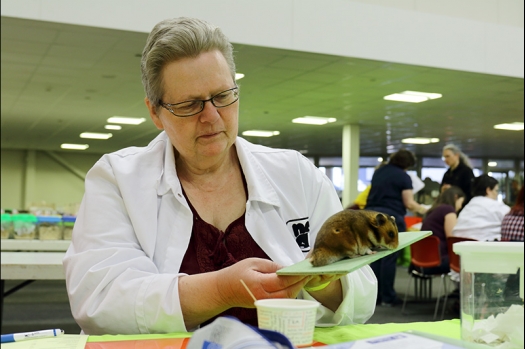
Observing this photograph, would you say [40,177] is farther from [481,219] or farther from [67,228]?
[481,219]

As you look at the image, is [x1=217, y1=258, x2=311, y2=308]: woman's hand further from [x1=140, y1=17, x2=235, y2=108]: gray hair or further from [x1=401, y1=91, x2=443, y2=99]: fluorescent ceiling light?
[x1=401, y1=91, x2=443, y2=99]: fluorescent ceiling light

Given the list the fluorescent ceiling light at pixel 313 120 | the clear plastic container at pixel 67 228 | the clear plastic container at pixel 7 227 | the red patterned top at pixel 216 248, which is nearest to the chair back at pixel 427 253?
the clear plastic container at pixel 67 228

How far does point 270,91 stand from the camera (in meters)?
10.4

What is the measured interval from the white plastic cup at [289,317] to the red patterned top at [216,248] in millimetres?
479

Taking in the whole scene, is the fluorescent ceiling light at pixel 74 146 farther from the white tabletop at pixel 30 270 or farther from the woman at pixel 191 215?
the woman at pixel 191 215

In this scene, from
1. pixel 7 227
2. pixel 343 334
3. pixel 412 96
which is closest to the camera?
pixel 343 334

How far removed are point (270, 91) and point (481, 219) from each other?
18.0 ft

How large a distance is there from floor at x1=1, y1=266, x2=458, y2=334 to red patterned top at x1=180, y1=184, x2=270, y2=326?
13.3 ft

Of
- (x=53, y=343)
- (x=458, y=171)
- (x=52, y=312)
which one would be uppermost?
(x=458, y=171)

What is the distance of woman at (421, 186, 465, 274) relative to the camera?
19.9 feet

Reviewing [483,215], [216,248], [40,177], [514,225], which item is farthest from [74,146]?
[216,248]

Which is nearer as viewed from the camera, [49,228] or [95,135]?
[49,228]

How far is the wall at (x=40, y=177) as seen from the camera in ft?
76.0

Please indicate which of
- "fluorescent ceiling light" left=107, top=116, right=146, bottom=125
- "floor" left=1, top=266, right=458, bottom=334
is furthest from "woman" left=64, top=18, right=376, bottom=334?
"fluorescent ceiling light" left=107, top=116, right=146, bottom=125
